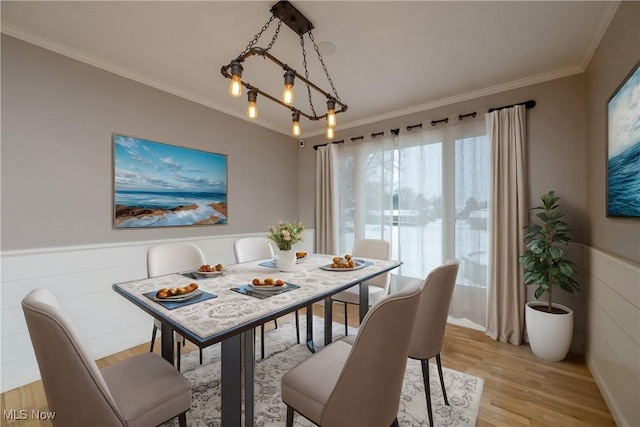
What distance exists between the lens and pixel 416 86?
2.79m

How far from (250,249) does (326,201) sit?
165 centimetres

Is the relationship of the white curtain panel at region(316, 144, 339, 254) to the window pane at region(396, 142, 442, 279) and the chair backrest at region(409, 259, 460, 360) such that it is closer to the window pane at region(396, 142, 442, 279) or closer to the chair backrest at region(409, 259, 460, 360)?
the window pane at region(396, 142, 442, 279)

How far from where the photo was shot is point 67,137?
7.18 ft

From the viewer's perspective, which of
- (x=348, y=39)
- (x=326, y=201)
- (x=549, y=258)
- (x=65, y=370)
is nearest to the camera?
(x=65, y=370)

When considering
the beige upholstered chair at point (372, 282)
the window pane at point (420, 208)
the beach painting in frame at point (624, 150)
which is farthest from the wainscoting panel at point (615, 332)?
the beige upholstered chair at point (372, 282)

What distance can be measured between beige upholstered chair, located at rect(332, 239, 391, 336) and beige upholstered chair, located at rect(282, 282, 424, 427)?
1.32 metres

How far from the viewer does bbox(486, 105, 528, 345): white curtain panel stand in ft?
8.43

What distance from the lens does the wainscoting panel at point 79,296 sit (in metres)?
1.94

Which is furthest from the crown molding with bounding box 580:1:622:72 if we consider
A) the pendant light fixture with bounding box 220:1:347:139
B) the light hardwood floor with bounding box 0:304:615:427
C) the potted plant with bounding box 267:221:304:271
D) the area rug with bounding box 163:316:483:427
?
the area rug with bounding box 163:316:483:427

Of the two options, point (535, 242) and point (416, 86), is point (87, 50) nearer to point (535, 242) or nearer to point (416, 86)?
point (416, 86)

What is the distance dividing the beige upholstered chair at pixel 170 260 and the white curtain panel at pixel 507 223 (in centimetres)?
288

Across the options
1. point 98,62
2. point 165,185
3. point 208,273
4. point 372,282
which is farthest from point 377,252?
point 98,62

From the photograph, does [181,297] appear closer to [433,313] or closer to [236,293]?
[236,293]

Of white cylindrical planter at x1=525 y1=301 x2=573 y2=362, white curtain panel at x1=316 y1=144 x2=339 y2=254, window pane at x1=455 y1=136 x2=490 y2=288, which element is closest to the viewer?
white cylindrical planter at x1=525 y1=301 x2=573 y2=362
